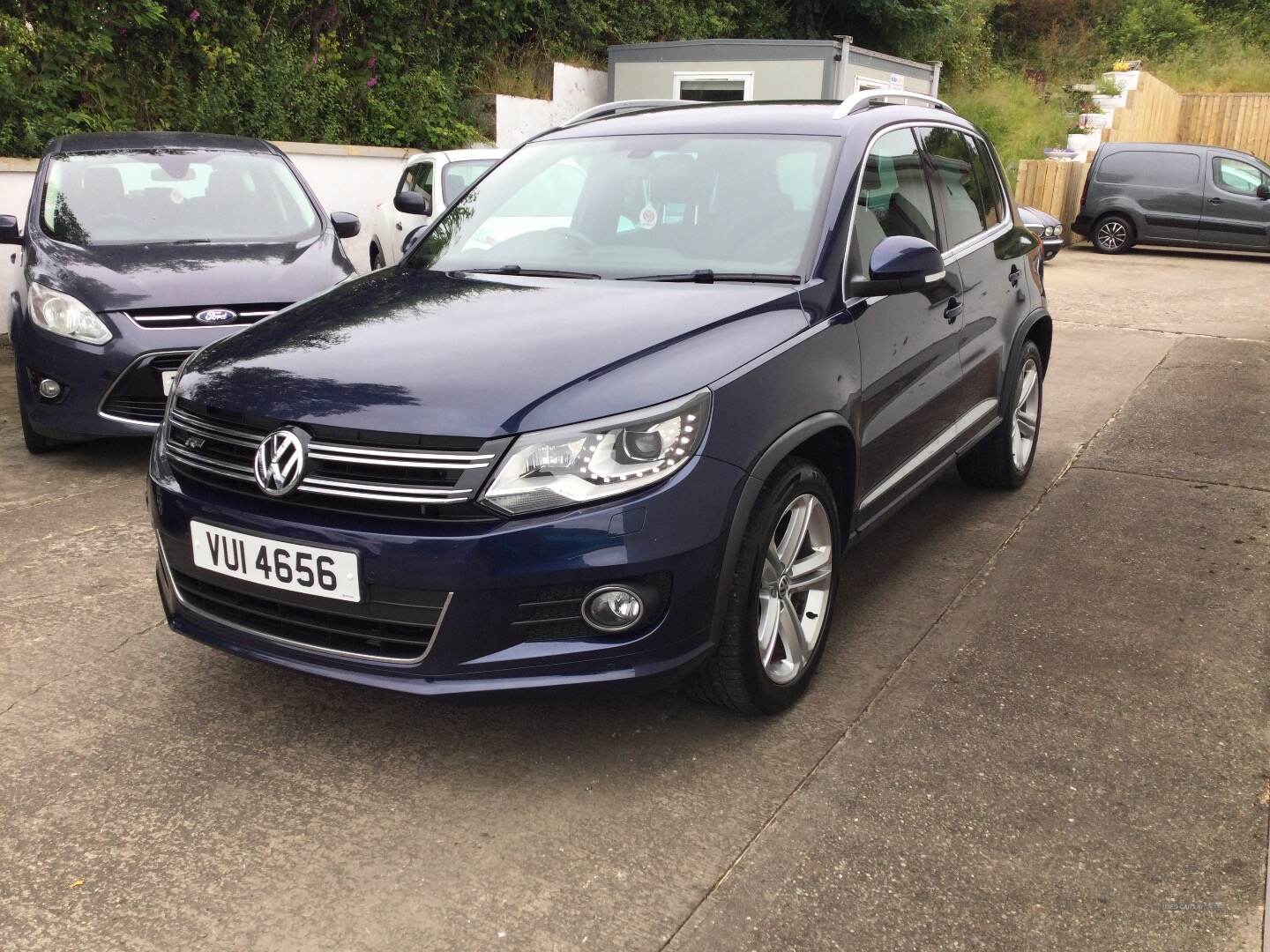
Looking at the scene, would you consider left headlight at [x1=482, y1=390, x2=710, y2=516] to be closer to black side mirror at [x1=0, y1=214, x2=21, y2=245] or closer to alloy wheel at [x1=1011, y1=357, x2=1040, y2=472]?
alloy wheel at [x1=1011, y1=357, x2=1040, y2=472]

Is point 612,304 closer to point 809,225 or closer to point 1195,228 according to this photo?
point 809,225

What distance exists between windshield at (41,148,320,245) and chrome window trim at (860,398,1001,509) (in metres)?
3.87

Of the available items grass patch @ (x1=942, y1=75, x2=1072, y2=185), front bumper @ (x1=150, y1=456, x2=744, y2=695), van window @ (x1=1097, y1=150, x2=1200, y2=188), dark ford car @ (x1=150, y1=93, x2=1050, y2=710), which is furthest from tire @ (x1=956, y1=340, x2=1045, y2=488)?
grass patch @ (x1=942, y1=75, x2=1072, y2=185)

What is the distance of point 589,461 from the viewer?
2721 millimetres

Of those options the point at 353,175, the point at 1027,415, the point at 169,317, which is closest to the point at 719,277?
the point at 1027,415

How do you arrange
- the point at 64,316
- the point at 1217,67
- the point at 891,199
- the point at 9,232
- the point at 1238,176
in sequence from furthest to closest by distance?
the point at 1217,67
the point at 1238,176
the point at 9,232
the point at 64,316
the point at 891,199

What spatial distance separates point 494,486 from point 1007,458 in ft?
11.0

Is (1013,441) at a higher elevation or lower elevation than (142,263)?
lower

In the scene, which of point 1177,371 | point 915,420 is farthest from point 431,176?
point 915,420

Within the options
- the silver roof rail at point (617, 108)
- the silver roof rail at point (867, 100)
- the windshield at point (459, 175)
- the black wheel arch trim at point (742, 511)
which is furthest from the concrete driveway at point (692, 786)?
the windshield at point (459, 175)

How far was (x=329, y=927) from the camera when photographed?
2.44 metres

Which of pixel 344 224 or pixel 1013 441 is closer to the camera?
pixel 1013 441

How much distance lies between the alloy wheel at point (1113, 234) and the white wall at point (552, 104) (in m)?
7.99

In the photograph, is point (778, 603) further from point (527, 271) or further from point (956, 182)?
point (956, 182)
